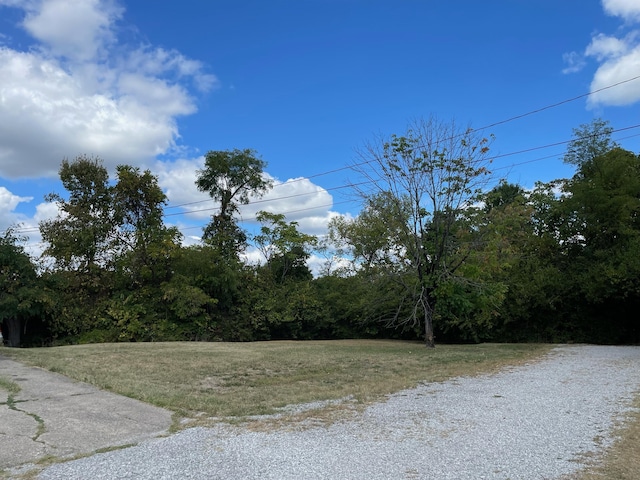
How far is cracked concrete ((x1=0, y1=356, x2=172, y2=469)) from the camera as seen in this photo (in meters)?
4.70

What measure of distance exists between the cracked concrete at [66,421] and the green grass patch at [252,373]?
450 mm

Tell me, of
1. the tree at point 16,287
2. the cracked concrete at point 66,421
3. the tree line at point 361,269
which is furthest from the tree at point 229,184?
the cracked concrete at point 66,421

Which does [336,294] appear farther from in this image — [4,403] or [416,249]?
[4,403]

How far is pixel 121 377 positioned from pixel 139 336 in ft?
50.9

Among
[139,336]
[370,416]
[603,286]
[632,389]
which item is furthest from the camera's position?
[139,336]

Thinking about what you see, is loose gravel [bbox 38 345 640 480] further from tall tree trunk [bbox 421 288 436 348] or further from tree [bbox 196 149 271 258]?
tree [bbox 196 149 271 258]

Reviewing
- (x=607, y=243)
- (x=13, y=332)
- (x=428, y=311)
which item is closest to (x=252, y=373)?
(x=428, y=311)

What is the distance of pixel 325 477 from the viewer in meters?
4.00

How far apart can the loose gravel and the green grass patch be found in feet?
4.11

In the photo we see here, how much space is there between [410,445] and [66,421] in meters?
4.14

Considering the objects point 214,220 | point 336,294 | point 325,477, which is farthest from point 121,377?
point 214,220

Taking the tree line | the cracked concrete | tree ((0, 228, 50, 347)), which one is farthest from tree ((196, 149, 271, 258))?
the cracked concrete

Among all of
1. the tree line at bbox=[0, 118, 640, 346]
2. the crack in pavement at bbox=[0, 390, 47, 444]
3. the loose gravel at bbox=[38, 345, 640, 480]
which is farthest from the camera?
the tree line at bbox=[0, 118, 640, 346]

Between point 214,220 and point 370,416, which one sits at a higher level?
point 214,220
